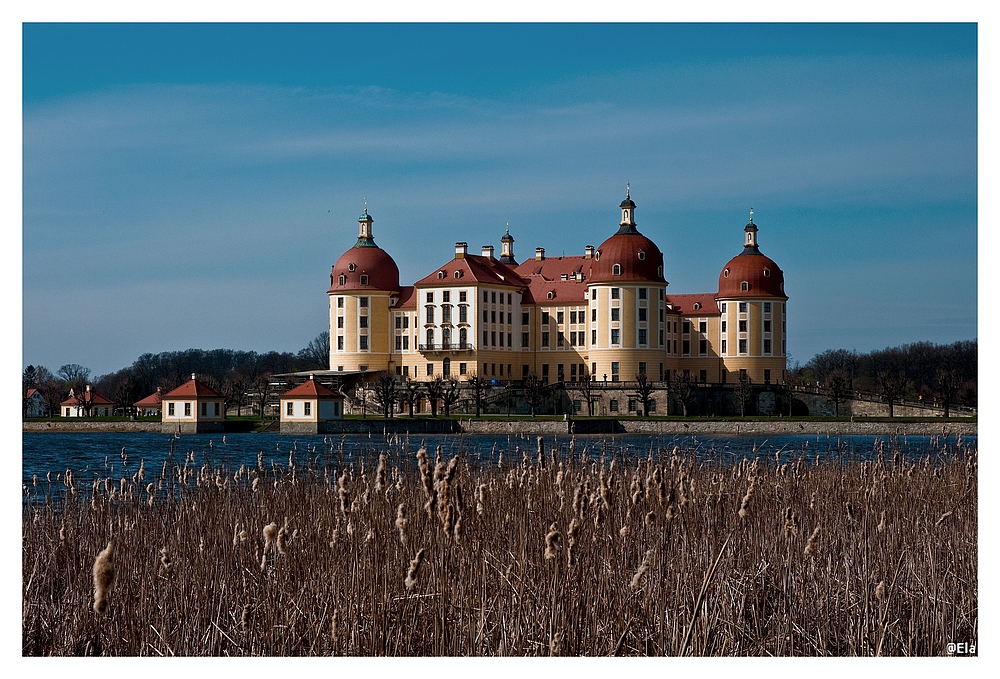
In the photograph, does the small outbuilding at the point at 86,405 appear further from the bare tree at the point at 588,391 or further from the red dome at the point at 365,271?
the bare tree at the point at 588,391

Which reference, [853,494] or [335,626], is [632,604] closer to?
[335,626]

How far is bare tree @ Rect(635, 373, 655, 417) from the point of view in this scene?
65.5 m

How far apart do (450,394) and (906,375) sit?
26.0 metres

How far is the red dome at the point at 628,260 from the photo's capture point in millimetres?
73562

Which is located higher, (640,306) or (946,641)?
(640,306)

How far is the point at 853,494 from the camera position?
957 cm

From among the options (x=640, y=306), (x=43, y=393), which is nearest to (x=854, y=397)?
(x=640, y=306)

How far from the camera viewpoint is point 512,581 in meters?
6.17

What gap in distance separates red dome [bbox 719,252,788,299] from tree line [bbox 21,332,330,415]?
30.7 m

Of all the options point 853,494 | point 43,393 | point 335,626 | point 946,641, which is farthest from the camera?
point 43,393

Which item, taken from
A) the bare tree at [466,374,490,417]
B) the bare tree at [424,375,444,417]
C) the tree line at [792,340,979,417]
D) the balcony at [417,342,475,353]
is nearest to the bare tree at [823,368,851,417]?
the tree line at [792,340,979,417]

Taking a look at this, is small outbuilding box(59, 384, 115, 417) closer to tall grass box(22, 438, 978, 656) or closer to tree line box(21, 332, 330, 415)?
tree line box(21, 332, 330, 415)

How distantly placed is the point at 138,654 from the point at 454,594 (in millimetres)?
1541

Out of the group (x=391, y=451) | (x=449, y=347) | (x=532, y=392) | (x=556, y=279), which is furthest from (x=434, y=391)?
(x=391, y=451)
